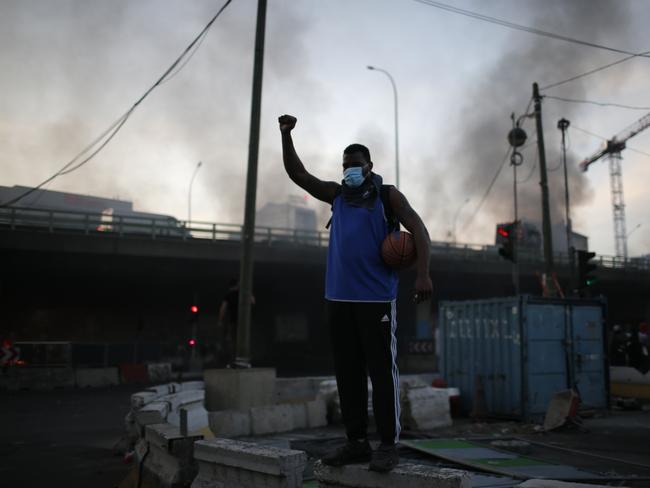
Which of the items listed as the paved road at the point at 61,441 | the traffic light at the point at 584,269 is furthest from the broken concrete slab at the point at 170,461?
the traffic light at the point at 584,269

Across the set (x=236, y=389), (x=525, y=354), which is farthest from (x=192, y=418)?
(x=525, y=354)

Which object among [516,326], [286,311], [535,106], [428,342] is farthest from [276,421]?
[286,311]

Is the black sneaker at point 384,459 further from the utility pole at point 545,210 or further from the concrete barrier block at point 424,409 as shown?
the utility pole at point 545,210

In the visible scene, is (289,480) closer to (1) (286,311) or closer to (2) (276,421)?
(2) (276,421)

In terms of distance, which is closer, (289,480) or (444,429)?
(289,480)

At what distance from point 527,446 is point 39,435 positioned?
7.54 m

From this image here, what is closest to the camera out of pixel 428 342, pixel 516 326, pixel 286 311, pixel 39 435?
pixel 39 435

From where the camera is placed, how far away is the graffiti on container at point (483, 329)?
12062mm

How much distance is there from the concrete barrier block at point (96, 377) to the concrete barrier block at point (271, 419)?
42.2 feet

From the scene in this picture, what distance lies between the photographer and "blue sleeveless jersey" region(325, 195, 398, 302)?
3.33m

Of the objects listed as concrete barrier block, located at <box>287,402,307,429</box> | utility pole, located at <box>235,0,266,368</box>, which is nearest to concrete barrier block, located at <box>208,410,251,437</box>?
utility pole, located at <box>235,0,266,368</box>

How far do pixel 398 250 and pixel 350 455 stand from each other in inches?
46.2

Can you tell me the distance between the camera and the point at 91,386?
20875mm

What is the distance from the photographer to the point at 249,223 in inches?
408
